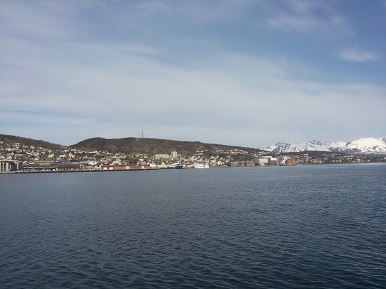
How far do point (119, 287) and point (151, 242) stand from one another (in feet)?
32.7

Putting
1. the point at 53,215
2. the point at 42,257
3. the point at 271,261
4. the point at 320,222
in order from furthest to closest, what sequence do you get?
the point at 53,215
the point at 320,222
the point at 42,257
the point at 271,261

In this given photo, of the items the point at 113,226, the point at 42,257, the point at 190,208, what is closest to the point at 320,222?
the point at 190,208

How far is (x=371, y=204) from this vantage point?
164 ft

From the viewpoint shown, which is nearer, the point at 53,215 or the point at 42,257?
the point at 42,257

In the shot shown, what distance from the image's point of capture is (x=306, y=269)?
22844mm

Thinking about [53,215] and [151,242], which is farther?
[53,215]

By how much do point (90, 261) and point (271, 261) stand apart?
13.3 m

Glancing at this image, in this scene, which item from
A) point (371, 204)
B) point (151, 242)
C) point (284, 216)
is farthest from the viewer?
point (371, 204)

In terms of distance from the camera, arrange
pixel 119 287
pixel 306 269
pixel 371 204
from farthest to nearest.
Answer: pixel 371 204
pixel 306 269
pixel 119 287

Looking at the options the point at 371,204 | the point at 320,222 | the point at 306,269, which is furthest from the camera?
the point at 371,204

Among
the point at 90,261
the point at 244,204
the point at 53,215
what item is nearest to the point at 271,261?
the point at 90,261

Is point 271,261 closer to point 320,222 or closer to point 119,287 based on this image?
point 119,287

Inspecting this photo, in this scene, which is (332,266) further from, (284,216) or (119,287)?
(284,216)

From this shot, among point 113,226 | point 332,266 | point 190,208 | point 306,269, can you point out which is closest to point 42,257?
point 113,226
